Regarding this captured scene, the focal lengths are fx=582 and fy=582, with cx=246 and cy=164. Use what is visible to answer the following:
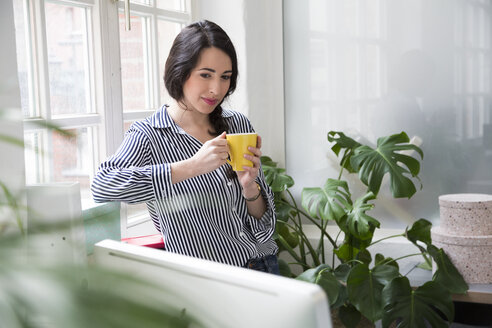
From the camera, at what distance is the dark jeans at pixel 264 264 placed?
164 cm

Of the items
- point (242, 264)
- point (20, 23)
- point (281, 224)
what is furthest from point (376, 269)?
point (20, 23)

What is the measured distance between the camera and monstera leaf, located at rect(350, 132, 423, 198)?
2412 mm

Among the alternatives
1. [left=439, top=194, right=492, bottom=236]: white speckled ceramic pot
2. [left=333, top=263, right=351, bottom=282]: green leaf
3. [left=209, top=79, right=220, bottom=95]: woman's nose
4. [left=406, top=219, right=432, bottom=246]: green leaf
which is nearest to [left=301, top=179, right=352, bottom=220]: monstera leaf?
[left=333, top=263, right=351, bottom=282]: green leaf

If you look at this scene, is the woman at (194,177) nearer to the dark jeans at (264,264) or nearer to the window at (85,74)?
the dark jeans at (264,264)

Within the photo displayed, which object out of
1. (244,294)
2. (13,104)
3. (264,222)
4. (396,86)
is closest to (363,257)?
(396,86)

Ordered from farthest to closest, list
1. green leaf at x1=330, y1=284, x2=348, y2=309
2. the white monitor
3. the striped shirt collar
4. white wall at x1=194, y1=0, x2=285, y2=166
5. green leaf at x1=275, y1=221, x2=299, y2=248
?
white wall at x1=194, y1=0, x2=285, y2=166 < green leaf at x1=275, y1=221, x2=299, y2=248 < green leaf at x1=330, y1=284, x2=348, y2=309 < the striped shirt collar < the white monitor

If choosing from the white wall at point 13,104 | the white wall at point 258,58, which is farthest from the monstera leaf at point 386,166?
the white wall at point 13,104

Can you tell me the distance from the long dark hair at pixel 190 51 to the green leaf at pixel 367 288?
3.02ft

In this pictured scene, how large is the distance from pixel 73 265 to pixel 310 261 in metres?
3.01

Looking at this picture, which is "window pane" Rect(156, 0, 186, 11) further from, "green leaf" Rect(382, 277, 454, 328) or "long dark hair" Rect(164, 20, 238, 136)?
"green leaf" Rect(382, 277, 454, 328)

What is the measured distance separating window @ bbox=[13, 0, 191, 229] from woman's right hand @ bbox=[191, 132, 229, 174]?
601 mm

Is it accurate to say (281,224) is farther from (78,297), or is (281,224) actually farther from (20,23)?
(78,297)

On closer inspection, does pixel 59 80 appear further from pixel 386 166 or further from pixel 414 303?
pixel 414 303

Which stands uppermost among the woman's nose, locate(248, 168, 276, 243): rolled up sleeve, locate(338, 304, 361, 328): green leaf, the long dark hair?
the long dark hair
